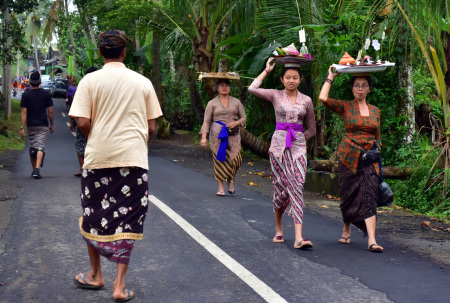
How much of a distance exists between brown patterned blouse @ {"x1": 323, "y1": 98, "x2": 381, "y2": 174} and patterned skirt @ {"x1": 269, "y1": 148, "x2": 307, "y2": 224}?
50cm

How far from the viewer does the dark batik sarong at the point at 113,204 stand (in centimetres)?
496

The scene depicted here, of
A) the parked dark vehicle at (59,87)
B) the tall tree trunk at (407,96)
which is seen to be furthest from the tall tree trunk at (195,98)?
the parked dark vehicle at (59,87)

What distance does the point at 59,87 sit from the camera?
5344 cm

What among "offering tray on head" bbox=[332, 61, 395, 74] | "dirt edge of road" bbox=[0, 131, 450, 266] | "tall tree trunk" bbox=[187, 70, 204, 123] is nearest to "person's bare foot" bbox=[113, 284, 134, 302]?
"dirt edge of road" bbox=[0, 131, 450, 266]

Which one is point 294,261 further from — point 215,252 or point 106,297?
point 106,297

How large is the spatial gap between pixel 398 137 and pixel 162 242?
6.51 m

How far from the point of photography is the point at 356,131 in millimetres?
7113

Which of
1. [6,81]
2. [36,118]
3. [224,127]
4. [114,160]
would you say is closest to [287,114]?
[114,160]

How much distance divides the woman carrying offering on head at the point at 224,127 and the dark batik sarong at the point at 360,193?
3668 millimetres

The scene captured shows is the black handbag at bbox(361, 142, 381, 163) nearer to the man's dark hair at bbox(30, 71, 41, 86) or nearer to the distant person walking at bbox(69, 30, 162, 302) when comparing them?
the distant person walking at bbox(69, 30, 162, 302)

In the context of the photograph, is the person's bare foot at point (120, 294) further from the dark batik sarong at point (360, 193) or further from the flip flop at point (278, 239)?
the dark batik sarong at point (360, 193)

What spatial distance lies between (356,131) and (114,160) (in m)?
3.16

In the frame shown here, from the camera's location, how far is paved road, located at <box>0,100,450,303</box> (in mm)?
5277

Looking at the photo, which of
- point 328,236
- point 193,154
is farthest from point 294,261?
point 193,154
